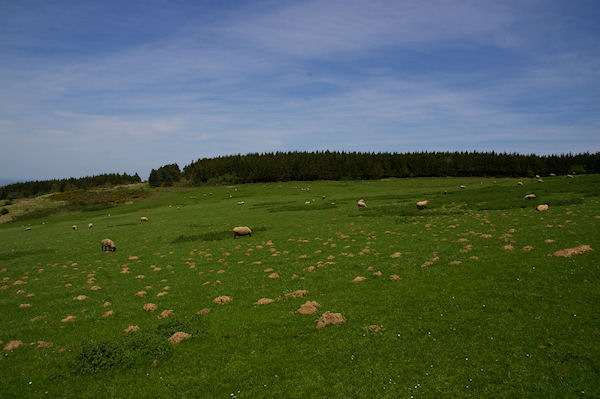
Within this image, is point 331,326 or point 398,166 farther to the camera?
point 398,166

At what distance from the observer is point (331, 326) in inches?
476

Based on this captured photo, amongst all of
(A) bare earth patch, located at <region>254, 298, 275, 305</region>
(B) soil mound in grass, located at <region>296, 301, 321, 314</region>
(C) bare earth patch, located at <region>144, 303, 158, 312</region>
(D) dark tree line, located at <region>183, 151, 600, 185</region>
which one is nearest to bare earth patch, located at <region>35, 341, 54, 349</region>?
(C) bare earth patch, located at <region>144, 303, 158, 312</region>

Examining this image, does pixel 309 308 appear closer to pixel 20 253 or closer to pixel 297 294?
pixel 297 294

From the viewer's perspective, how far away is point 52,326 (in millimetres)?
14328

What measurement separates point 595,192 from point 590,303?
37.6m

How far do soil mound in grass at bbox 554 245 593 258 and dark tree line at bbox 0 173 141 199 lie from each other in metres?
172

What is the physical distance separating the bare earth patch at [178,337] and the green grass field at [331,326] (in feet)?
1.05

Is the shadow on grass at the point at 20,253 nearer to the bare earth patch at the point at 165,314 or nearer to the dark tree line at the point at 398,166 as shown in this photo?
the bare earth patch at the point at 165,314

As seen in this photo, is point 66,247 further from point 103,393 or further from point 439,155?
point 439,155

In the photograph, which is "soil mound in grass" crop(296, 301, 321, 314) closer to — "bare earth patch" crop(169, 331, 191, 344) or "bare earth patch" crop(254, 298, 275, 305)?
"bare earth patch" crop(254, 298, 275, 305)

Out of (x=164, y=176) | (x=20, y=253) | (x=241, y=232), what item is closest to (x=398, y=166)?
(x=164, y=176)

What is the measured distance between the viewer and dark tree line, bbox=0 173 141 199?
143 metres

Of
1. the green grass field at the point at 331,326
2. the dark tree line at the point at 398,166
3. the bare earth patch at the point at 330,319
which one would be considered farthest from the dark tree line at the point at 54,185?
the bare earth patch at the point at 330,319

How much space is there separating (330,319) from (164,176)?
15754 centimetres
